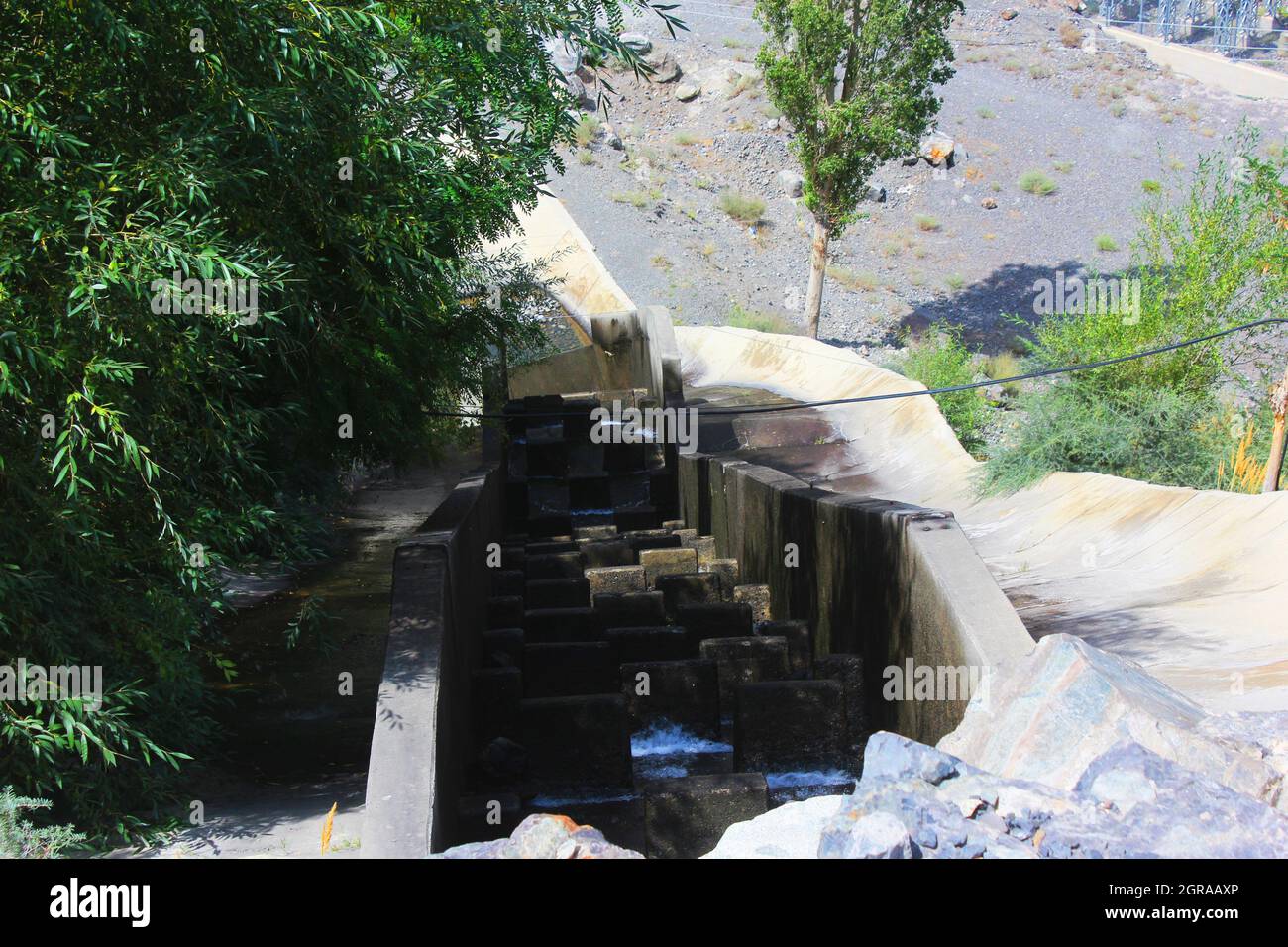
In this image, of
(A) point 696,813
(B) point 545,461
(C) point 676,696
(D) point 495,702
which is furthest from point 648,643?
(B) point 545,461

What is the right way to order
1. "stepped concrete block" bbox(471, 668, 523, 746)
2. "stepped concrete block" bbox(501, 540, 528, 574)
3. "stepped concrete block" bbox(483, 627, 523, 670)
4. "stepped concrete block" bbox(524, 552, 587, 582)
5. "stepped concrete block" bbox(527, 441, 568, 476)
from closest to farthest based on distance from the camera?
"stepped concrete block" bbox(471, 668, 523, 746) → "stepped concrete block" bbox(483, 627, 523, 670) → "stepped concrete block" bbox(524, 552, 587, 582) → "stepped concrete block" bbox(501, 540, 528, 574) → "stepped concrete block" bbox(527, 441, 568, 476)

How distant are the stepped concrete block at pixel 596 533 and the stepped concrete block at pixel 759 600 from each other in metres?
3.17

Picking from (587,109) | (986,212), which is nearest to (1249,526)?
(986,212)

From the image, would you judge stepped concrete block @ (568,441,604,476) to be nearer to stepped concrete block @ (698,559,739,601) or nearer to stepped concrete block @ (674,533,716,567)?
stepped concrete block @ (674,533,716,567)

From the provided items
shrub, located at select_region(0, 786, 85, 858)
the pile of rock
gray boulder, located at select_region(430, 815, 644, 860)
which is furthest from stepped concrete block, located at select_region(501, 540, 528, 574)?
gray boulder, located at select_region(430, 815, 644, 860)

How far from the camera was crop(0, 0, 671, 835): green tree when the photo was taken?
4.59m

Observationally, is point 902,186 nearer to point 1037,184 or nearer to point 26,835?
point 1037,184

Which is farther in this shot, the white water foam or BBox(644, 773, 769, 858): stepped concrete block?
the white water foam

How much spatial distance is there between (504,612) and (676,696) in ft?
6.31

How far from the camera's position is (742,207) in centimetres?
3806

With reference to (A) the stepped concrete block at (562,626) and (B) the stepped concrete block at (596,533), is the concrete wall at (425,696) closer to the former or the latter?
(A) the stepped concrete block at (562,626)

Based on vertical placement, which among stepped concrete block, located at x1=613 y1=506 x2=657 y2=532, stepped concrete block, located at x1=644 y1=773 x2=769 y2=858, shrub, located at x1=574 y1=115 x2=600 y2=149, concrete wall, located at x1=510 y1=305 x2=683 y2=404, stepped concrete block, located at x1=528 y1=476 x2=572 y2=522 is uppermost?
shrub, located at x1=574 y1=115 x2=600 y2=149

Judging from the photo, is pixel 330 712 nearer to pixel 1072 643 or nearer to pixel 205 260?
pixel 205 260

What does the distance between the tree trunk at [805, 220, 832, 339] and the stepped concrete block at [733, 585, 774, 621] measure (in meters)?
18.5
